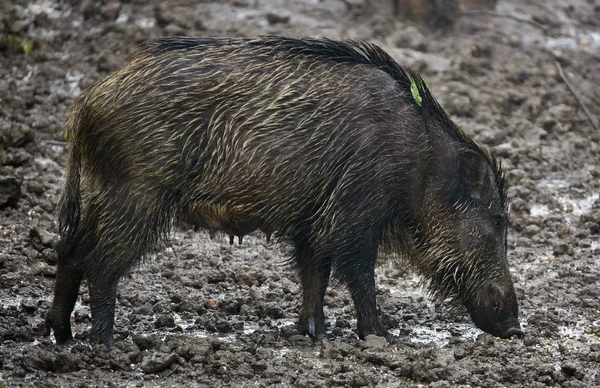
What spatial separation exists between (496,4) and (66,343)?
9318 mm

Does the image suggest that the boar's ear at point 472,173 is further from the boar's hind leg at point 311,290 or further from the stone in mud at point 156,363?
the stone in mud at point 156,363

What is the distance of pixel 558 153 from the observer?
10.5 meters

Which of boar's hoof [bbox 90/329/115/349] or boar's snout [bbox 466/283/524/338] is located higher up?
boar's snout [bbox 466/283/524/338]

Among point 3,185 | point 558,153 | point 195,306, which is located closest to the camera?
point 195,306

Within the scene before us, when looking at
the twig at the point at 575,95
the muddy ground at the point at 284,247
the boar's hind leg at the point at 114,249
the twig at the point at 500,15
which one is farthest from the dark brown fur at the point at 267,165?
the twig at the point at 500,15

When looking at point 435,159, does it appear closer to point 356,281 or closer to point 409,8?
point 356,281

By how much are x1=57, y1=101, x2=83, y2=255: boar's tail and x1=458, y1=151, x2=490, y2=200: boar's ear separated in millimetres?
2435

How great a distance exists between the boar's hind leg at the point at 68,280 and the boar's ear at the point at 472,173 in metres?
2.39

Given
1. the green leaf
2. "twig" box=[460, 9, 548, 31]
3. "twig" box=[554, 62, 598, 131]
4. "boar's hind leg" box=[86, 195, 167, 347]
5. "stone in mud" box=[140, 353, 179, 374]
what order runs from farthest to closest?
1. "twig" box=[460, 9, 548, 31]
2. "twig" box=[554, 62, 598, 131]
3. the green leaf
4. "boar's hind leg" box=[86, 195, 167, 347]
5. "stone in mud" box=[140, 353, 179, 374]

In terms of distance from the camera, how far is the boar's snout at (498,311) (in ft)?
22.5

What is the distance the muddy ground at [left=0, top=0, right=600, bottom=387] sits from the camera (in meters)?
6.08

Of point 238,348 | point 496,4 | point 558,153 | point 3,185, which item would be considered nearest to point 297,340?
point 238,348

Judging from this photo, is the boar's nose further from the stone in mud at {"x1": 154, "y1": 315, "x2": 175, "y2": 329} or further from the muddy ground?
the stone in mud at {"x1": 154, "y1": 315, "x2": 175, "y2": 329}

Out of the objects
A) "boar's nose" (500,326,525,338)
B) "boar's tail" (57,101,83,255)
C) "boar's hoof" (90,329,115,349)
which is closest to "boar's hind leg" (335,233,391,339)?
"boar's nose" (500,326,525,338)
